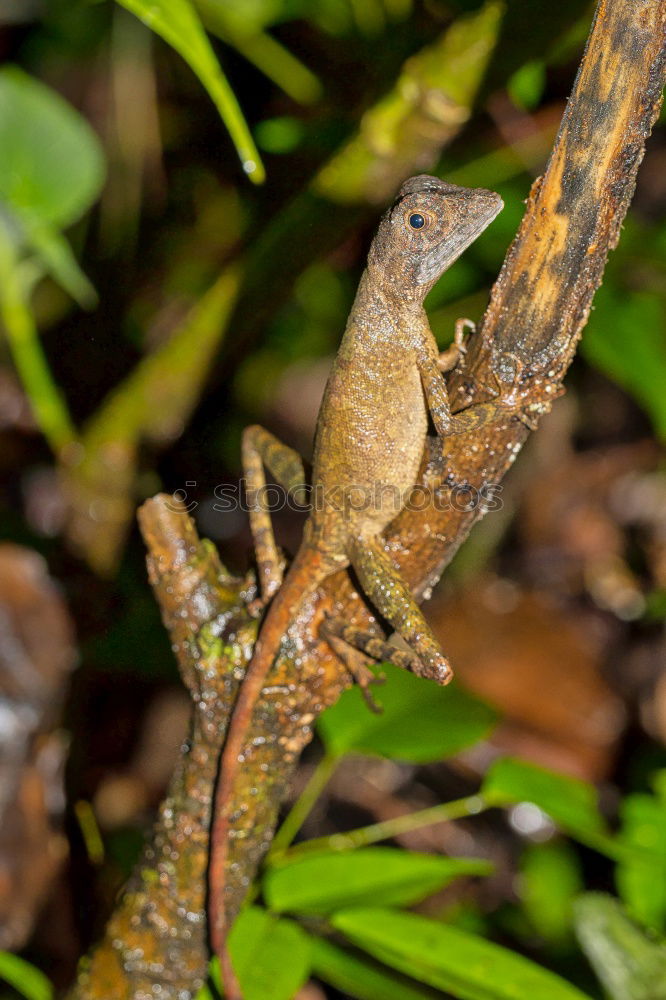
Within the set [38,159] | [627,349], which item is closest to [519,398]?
[627,349]

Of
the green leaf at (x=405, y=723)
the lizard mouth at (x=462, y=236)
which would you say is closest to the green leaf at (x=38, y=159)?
the lizard mouth at (x=462, y=236)

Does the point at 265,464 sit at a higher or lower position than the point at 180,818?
higher

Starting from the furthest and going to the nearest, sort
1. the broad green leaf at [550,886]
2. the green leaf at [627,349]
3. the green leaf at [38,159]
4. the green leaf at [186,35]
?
the broad green leaf at [550,886] → the green leaf at [627,349] → the green leaf at [38,159] → the green leaf at [186,35]

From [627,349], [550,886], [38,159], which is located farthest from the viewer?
[550,886]

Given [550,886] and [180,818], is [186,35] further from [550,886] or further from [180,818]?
[550,886]

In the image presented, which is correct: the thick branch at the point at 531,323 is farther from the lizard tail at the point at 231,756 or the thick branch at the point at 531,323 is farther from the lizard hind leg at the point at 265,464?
the lizard hind leg at the point at 265,464

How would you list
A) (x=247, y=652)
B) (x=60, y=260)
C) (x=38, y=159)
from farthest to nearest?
(x=60, y=260) < (x=38, y=159) < (x=247, y=652)

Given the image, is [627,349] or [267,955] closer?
[267,955]
